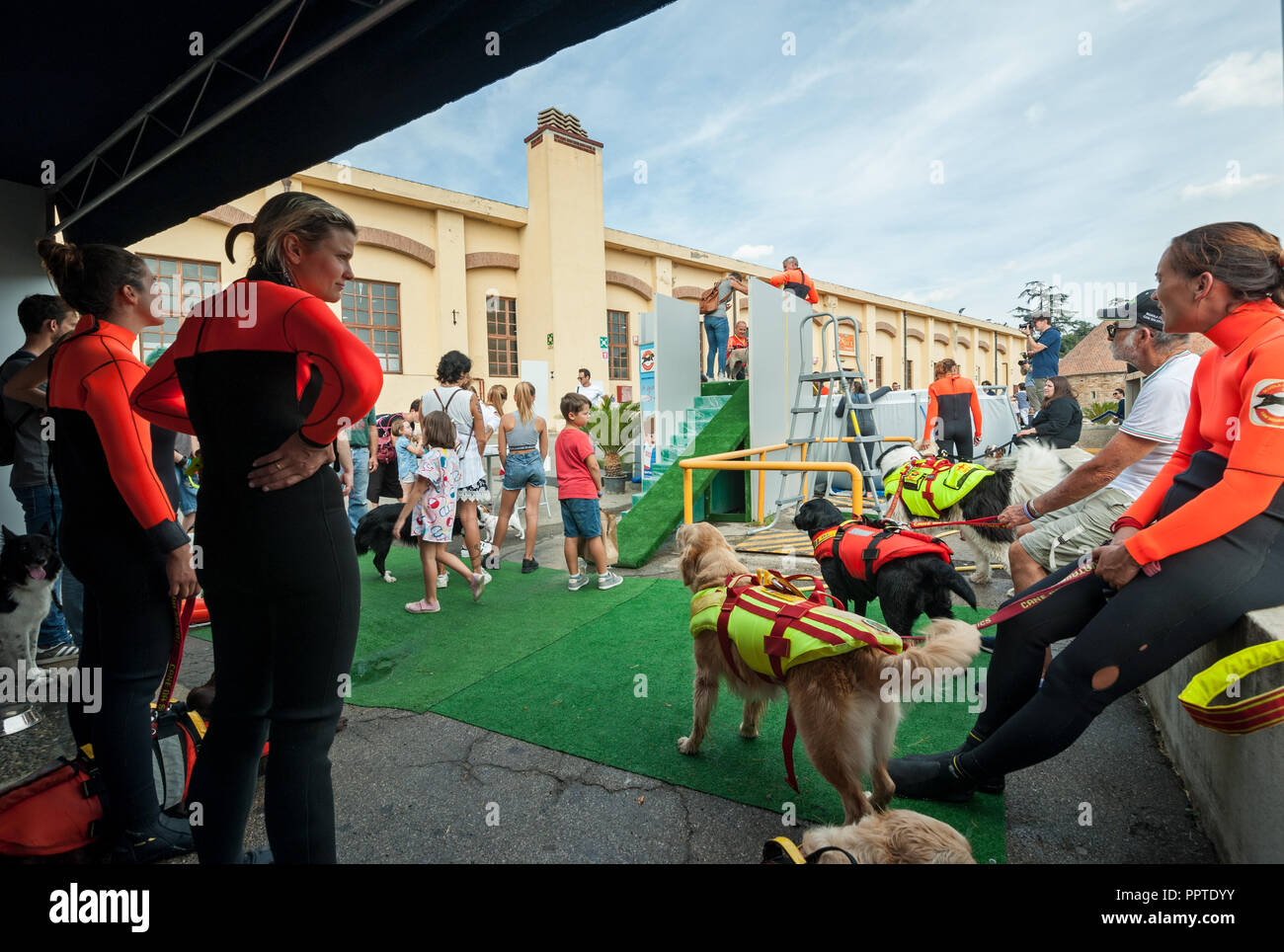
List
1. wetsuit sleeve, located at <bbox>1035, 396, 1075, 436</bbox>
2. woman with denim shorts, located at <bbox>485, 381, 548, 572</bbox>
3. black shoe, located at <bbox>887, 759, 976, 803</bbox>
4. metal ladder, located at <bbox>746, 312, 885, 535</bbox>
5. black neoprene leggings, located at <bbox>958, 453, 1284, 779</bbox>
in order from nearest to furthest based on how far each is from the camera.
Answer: black neoprene leggings, located at <bbox>958, 453, 1284, 779</bbox> → black shoe, located at <bbox>887, 759, 976, 803</bbox> → woman with denim shorts, located at <bbox>485, 381, 548, 572</bbox> → wetsuit sleeve, located at <bbox>1035, 396, 1075, 436</bbox> → metal ladder, located at <bbox>746, 312, 885, 535</bbox>

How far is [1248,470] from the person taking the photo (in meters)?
1.65

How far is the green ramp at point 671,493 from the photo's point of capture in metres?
6.40

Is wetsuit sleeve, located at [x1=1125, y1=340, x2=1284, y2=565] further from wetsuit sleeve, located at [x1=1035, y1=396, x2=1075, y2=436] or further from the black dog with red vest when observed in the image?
wetsuit sleeve, located at [x1=1035, y1=396, x2=1075, y2=436]

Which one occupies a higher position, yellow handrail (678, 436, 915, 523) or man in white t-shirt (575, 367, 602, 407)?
man in white t-shirt (575, 367, 602, 407)

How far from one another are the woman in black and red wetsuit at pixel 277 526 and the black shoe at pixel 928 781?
1974 millimetres

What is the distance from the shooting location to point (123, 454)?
1743mm

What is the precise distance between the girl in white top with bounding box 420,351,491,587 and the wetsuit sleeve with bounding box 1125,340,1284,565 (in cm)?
497

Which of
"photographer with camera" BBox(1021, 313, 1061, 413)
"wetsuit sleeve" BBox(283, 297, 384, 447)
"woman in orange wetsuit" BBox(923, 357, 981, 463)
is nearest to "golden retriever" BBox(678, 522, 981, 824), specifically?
"wetsuit sleeve" BBox(283, 297, 384, 447)

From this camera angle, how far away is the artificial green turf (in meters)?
2.39

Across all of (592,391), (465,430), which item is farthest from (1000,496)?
(592,391)

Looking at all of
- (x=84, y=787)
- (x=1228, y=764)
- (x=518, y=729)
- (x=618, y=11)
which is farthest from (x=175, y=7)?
(x=1228, y=764)

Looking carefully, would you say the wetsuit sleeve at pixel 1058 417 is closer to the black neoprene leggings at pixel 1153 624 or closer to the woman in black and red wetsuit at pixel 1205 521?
the woman in black and red wetsuit at pixel 1205 521

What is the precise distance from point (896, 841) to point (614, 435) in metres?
11.6

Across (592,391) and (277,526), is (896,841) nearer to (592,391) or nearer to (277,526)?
(277,526)
